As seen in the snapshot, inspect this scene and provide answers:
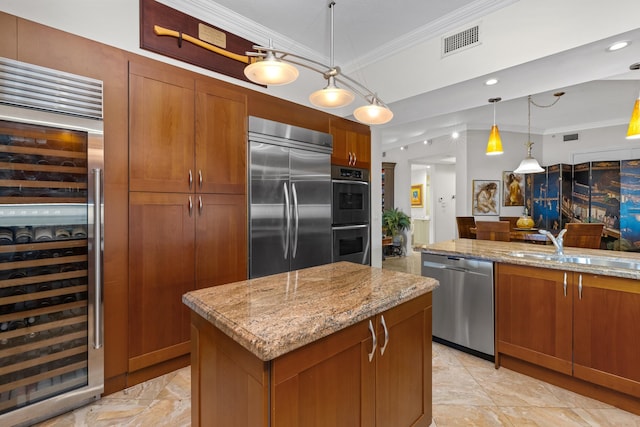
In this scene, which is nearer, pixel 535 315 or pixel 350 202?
pixel 535 315

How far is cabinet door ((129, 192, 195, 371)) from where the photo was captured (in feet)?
6.90

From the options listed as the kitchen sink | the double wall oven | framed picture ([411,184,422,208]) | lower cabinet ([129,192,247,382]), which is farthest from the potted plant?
lower cabinet ([129,192,247,382])

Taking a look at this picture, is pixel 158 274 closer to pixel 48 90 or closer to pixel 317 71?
pixel 48 90

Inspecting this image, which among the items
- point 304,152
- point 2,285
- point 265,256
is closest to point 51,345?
point 2,285

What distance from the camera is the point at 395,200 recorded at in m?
7.93

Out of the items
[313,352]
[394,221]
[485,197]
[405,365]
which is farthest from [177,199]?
[485,197]

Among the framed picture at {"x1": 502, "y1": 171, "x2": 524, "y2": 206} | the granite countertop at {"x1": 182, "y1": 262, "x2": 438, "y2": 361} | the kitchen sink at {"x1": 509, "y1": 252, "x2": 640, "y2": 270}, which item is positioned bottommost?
the granite countertop at {"x1": 182, "y1": 262, "x2": 438, "y2": 361}

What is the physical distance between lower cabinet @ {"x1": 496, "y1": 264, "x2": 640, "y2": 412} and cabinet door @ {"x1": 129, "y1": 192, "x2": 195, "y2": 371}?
250cm

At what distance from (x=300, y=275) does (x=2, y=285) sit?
5.43 feet

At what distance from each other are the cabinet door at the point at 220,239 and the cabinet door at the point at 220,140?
0.10m

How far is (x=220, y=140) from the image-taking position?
8.29ft

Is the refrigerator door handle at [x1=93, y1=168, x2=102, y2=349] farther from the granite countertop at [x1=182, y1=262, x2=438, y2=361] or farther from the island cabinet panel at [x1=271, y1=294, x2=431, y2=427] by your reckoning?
the island cabinet panel at [x1=271, y1=294, x2=431, y2=427]

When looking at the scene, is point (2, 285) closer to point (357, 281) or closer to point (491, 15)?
point (357, 281)

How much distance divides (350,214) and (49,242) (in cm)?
276
